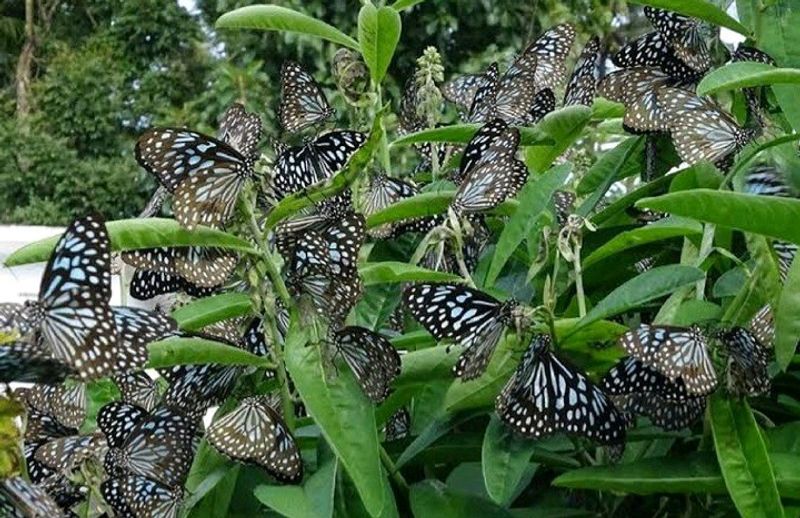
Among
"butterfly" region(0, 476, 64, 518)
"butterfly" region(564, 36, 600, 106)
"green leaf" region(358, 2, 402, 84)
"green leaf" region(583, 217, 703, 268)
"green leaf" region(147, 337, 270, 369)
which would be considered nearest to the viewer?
"butterfly" region(0, 476, 64, 518)

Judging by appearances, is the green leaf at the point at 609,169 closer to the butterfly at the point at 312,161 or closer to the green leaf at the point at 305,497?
the butterfly at the point at 312,161

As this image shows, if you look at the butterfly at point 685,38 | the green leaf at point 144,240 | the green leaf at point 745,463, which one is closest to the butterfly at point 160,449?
the green leaf at point 144,240

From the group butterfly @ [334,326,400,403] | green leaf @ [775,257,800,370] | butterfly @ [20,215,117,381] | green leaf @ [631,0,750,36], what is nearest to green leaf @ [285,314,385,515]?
butterfly @ [334,326,400,403]

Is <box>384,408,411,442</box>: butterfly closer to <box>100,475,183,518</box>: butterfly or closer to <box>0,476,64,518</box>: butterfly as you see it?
<box>100,475,183,518</box>: butterfly

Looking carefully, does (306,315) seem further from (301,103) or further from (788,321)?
(301,103)

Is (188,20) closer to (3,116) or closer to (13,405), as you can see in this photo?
(3,116)

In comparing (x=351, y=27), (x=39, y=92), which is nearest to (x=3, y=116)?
(x=39, y=92)
